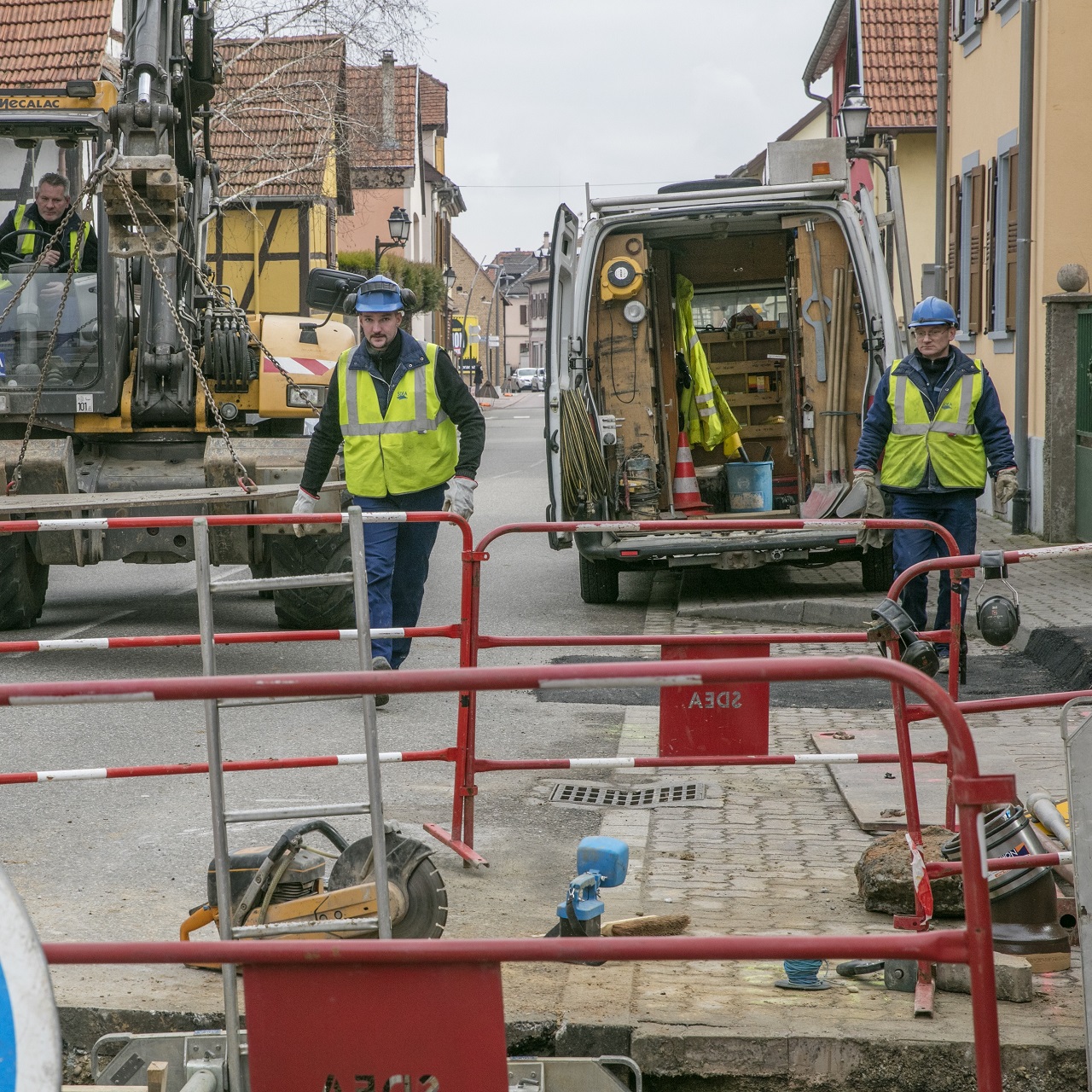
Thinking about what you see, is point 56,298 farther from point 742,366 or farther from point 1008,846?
point 1008,846

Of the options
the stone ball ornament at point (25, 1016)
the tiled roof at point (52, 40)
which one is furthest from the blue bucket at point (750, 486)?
the tiled roof at point (52, 40)

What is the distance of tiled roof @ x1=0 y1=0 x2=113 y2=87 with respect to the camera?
2262 cm

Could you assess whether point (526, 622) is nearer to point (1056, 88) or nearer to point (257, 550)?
point (257, 550)

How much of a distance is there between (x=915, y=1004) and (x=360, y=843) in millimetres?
1512

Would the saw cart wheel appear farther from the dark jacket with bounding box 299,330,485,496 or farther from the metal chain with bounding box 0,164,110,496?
the metal chain with bounding box 0,164,110,496

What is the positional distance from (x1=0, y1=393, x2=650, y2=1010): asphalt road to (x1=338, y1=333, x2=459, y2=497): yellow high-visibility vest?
1137 mm

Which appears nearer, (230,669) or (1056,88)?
(230,669)

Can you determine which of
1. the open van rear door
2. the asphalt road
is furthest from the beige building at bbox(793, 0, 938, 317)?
the asphalt road

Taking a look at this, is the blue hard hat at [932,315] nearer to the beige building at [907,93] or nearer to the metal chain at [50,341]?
the metal chain at [50,341]

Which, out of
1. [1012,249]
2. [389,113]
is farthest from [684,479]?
[389,113]

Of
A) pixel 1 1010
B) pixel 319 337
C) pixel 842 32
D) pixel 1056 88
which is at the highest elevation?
pixel 842 32

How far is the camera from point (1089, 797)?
130 inches

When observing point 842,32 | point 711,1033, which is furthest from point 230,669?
point 842,32

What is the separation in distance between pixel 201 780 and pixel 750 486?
6.46m
